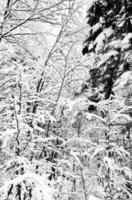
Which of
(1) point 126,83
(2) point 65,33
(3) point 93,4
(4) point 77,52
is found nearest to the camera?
(2) point 65,33

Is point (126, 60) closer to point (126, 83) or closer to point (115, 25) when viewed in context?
point (126, 83)

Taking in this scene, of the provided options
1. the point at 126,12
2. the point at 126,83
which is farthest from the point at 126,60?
the point at 126,12

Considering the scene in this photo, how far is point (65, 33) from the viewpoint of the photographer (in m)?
3.01

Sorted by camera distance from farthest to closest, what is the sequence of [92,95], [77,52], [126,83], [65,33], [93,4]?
1. [93,4]
2. [92,95]
3. [126,83]
4. [77,52]
5. [65,33]

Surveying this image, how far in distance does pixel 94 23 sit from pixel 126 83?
123 inches

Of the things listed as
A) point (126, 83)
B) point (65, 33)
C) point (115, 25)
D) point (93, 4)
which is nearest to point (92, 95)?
point (126, 83)

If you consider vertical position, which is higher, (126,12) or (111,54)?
(126,12)

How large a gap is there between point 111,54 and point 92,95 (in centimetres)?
113

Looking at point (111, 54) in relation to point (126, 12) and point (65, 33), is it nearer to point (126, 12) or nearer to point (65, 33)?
point (126, 12)

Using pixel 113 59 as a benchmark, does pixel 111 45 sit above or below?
above

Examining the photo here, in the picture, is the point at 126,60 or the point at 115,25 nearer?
the point at 126,60

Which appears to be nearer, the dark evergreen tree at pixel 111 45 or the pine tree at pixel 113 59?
the pine tree at pixel 113 59

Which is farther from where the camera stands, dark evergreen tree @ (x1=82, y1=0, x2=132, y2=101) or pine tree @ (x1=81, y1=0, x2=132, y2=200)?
dark evergreen tree @ (x1=82, y1=0, x2=132, y2=101)

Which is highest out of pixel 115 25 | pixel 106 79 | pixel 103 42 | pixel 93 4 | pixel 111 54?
pixel 93 4
